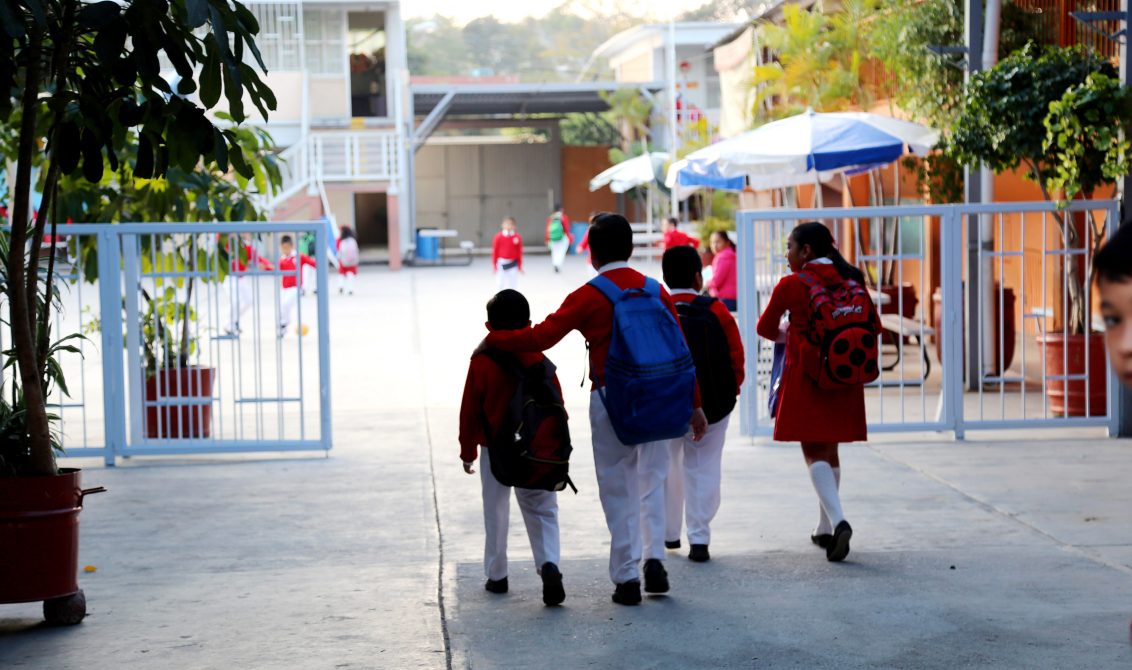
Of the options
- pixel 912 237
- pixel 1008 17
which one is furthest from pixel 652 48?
pixel 1008 17

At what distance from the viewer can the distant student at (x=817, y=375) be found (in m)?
6.76

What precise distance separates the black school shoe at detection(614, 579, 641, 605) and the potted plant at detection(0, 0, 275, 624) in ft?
Result: 7.20

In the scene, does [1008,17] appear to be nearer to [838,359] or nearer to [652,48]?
[838,359]

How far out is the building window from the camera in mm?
39812

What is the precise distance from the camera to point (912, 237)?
2030cm

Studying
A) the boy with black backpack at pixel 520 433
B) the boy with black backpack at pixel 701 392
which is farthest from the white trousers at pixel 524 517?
the boy with black backpack at pixel 701 392

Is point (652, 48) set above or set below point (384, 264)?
above

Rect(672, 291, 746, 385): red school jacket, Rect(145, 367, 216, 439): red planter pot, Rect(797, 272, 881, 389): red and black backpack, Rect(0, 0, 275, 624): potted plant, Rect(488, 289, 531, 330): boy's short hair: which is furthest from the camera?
Rect(145, 367, 216, 439): red planter pot

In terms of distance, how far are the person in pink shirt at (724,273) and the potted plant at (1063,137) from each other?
3704 mm

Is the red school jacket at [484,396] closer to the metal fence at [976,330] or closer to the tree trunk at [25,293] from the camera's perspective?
the tree trunk at [25,293]

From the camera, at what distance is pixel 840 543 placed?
682 cm

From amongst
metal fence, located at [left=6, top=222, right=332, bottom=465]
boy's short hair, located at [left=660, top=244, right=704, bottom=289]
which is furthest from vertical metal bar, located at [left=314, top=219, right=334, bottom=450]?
boy's short hair, located at [left=660, top=244, right=704, bottom=289]

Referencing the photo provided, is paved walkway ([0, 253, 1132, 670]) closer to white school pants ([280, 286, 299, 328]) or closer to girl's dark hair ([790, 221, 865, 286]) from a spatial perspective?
girl's dark hair ([790, 221, 865, 286])

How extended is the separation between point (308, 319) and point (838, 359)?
53.9 feet
